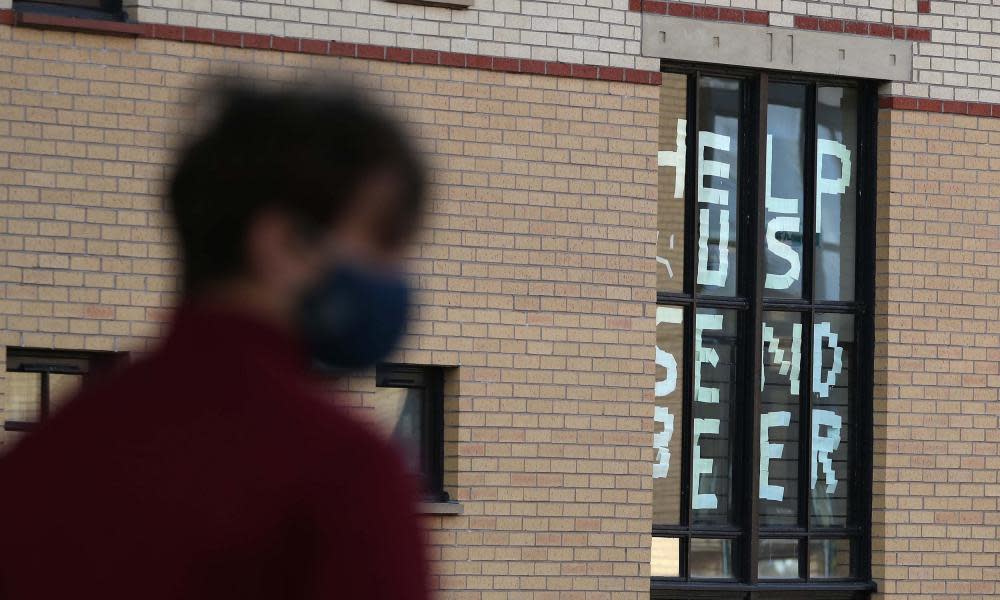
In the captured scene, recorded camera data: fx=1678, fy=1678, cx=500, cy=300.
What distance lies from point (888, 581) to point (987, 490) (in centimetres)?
87

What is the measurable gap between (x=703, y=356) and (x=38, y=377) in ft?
12.9

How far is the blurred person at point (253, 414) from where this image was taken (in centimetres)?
164

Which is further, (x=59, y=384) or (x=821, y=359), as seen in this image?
(x=821, y=359)

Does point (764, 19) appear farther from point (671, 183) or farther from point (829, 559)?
point (829, 559)

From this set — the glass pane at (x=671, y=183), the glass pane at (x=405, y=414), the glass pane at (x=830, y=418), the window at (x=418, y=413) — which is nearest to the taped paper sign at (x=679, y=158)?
the glass pane at (x=671, y=183)

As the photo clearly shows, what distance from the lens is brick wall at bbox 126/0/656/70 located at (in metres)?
8.89

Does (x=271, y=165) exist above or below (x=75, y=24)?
below

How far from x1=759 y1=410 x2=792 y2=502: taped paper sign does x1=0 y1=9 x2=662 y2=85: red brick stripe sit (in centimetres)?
223

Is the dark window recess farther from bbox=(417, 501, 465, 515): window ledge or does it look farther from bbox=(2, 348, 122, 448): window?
bbox=(417, 501, 465, 515): window ledge

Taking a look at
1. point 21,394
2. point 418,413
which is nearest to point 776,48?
point 418,413

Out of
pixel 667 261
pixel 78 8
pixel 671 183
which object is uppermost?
pixel 78 8

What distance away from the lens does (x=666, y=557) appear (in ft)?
33.2

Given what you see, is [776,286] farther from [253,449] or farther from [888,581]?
[253,449]

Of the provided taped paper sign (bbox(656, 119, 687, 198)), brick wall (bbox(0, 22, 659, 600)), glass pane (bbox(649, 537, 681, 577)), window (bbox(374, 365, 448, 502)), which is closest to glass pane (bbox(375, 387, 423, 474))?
window (bbox(374, 365, 448, 502))
